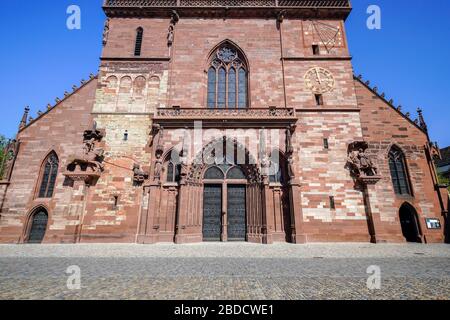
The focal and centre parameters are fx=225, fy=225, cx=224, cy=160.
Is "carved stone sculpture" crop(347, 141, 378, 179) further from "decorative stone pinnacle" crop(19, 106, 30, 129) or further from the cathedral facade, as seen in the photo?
"decorative stone pinnacle" crop(19, 106, 30, 129)

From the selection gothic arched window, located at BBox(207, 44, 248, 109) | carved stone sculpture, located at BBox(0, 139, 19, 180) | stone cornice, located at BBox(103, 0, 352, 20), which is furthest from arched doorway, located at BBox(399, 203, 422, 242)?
carved stone sculpture, located at BBox(0, 139, 19, 180)

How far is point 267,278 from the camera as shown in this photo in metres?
4.50

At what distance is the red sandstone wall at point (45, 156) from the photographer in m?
12.8

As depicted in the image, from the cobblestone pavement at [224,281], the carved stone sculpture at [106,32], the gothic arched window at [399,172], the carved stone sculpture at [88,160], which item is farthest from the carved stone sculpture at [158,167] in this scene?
the gothic arched window at [399,172]

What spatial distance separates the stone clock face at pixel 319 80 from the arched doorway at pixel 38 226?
18593 millimetres

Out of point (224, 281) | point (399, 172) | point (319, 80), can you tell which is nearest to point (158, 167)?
point (224, 281)

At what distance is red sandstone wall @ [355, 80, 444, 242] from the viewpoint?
1277cm

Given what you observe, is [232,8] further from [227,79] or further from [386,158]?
[386,158]

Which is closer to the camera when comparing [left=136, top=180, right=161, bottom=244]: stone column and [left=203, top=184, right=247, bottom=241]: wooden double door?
[left=136, top=180, right=161, bottom=244]: stone column

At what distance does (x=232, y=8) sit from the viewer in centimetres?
1748

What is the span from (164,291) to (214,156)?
10661 mm

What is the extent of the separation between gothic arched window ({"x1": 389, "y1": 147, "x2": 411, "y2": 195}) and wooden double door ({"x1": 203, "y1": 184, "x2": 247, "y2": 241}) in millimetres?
9175

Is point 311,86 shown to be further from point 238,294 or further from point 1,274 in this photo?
point 1,274

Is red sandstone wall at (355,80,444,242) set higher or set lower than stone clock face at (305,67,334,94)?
lower
